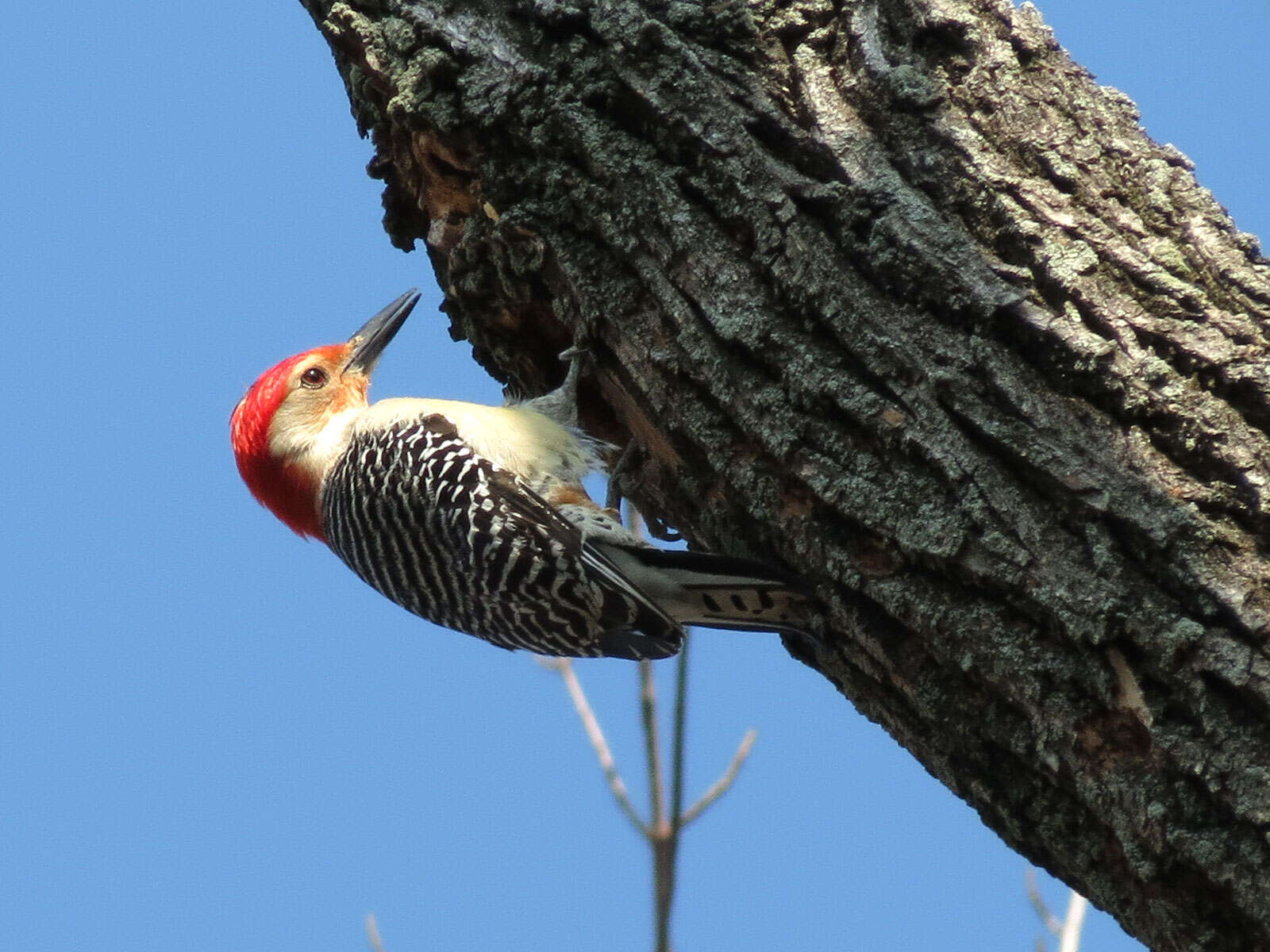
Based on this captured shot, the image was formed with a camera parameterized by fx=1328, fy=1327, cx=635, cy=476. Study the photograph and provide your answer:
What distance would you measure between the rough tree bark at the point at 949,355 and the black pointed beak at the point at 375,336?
4.86ft

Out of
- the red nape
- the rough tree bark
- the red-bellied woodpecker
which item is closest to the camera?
the rough tree bark

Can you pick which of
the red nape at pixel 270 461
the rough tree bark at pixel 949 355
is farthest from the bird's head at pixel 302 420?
the rough tree bark at pixel 949 355

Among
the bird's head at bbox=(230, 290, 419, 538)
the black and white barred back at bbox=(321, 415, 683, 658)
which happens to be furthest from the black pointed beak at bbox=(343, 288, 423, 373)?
the black and white barred back at bbox=(321, 415, 683, 658)

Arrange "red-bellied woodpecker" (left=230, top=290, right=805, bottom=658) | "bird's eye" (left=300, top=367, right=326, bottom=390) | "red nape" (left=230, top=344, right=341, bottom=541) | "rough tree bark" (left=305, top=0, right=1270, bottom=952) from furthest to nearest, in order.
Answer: "bird's eye" (left=300, top=367, right=326, bottom=390) → "red nape" (left=230, top=344, right=341, bottom=541) → "red-bellied woodpecker" (left=230, top=290, right=805, bottom=658) → "rough tree bark" (left=305, top=0, right=1270, bottom=952)

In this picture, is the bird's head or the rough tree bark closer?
the rough tree bark

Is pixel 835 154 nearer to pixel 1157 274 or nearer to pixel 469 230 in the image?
pixel 1157 274

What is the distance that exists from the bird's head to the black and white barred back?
351mm

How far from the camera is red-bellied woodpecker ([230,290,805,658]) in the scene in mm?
3701

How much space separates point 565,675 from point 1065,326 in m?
2.95

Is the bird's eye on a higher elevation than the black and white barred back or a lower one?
higher

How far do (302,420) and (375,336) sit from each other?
0.42m

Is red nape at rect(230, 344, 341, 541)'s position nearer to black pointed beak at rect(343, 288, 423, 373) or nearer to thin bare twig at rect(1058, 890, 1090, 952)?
black pointed beak at rect(343, 288, 423, 373)

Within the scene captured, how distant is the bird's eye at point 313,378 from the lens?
4746 millimetres

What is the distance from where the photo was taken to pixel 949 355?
2.64 m
